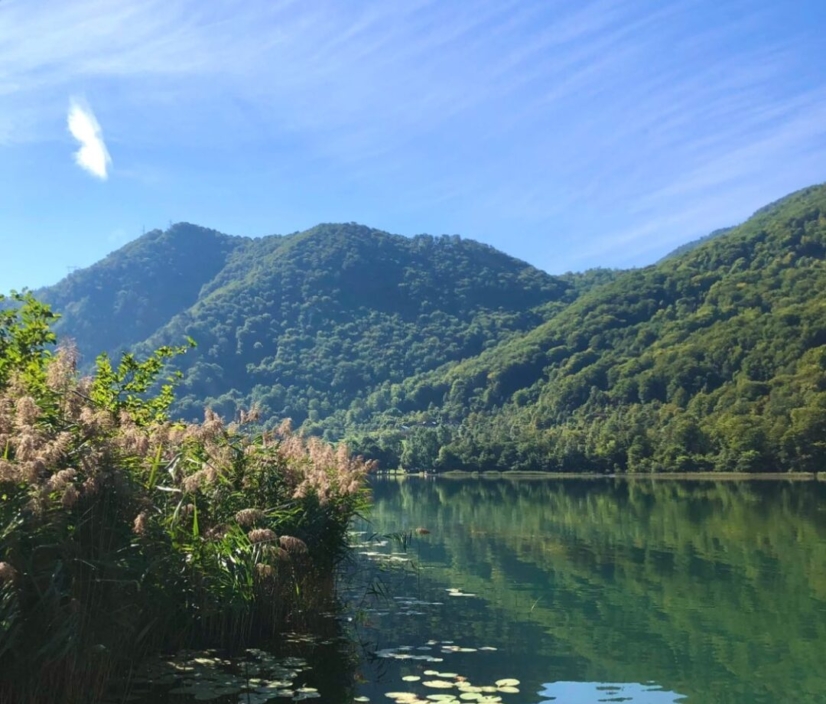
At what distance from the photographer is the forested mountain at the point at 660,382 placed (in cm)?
9106

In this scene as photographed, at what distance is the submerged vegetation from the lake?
35.3 inches

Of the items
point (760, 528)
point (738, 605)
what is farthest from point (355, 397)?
point (738, 605)

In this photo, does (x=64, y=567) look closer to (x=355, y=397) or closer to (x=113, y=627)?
(x=113, y=627)

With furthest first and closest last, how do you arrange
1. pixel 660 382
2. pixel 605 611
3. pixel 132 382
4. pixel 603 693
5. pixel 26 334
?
1. pixel 660 382
2. pixel 605 611
3. pixel 132 382
4. pixel 26 334
5. pixel 603 693

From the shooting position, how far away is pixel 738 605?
17.3 metres

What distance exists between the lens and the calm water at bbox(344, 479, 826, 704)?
462 inches

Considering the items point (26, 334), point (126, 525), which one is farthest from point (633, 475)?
point (126, 525)

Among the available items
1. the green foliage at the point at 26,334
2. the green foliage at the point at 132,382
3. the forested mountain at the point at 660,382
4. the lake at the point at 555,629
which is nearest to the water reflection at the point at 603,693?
the lake at the point at 555,629

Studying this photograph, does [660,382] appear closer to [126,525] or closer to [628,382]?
[628,382]

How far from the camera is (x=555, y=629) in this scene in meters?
15.1

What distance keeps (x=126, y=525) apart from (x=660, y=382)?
120 metres

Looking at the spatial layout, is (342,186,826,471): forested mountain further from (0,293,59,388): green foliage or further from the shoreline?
(0,293,59,388): green foliage

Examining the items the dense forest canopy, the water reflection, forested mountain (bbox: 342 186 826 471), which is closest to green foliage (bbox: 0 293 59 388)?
the water reflection

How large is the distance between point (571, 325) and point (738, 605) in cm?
15060
